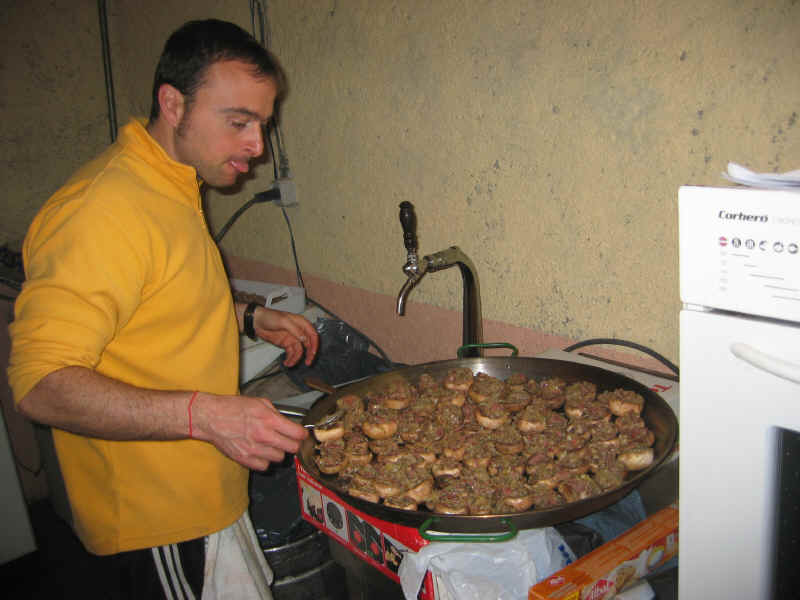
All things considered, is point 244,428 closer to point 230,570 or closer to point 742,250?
point 230,570

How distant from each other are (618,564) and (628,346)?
2.00ft

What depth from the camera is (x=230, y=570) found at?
4.74 feet

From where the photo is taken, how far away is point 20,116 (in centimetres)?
316

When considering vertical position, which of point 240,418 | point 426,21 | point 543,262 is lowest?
point 240,418

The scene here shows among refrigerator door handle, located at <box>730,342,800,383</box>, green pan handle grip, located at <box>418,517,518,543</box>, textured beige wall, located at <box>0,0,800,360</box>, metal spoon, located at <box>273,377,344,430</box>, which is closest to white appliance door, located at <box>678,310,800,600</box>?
refrigerator door handle, located at <box>730,342,800,383</box>

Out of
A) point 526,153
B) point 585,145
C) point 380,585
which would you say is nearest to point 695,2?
point 585,145

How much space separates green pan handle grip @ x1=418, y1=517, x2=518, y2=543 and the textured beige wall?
2.29 feet

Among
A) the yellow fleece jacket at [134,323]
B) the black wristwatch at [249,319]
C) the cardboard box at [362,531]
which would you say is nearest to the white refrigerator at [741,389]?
the cardboard box at [362,531]

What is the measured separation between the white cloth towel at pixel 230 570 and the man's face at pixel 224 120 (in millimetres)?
837

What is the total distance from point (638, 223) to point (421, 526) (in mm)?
863

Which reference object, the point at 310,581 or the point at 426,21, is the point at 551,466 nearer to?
the point at 310,581

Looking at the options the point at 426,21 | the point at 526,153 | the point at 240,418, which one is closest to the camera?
the point at 240,418

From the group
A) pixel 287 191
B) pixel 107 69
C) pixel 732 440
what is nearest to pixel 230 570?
pixel 732 440

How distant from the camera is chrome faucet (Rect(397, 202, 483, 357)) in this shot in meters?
1.52
